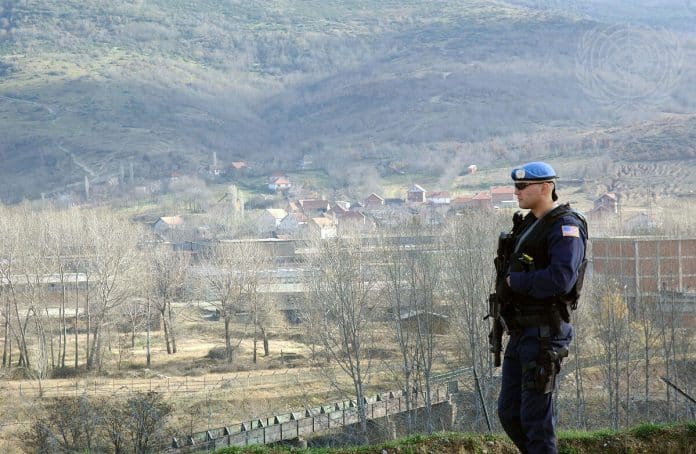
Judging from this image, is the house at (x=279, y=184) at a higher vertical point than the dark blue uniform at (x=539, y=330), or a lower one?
higher

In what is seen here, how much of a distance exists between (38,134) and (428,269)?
483ft

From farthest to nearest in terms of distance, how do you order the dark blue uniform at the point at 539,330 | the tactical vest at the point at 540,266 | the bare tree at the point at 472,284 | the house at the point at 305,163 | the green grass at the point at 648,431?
the house at the point at 305,163
the bare tree at the point at 472,284
the green grass at the point at 648,431
the tactical vest at the point at 540,266
the dark blue uniform at the point at 539,330

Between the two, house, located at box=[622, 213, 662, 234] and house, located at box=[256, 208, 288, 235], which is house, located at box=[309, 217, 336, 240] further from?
house, located at box=[622, 213, 662, 234]

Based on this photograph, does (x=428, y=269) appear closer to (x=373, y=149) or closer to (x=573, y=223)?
(x=573, y=223)

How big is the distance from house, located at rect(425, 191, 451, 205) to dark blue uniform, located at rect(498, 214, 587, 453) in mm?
104558

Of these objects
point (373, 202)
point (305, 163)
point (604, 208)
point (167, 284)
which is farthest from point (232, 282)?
point (305, 163)

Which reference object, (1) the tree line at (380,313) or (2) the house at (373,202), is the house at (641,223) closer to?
(1) the tree line at (380,313)

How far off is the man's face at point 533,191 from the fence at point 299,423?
20.0 metres

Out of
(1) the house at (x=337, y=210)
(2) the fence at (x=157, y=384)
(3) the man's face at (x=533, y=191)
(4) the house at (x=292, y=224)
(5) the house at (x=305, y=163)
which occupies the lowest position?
(2) the fence at (x=157, y=384)

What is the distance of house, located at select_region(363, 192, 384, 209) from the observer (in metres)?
119

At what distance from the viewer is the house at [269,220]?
9958 cm

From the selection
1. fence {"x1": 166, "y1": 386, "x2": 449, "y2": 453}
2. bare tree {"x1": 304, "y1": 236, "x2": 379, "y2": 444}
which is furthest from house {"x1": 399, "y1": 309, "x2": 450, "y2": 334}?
fence {"x1": 166, "y1": 386, "x2": 449, "y2": 453}

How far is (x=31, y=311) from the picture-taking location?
1778 inches

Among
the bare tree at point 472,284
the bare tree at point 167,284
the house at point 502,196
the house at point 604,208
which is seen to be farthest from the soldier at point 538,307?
the house at point 502,196
